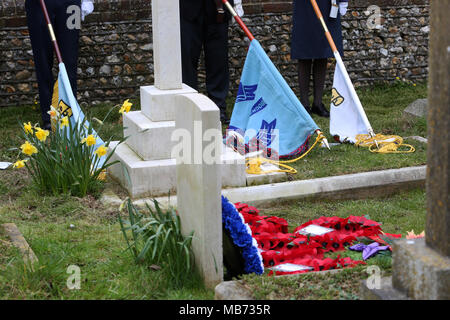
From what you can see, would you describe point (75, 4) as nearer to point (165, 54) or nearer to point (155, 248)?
point (165, 54)

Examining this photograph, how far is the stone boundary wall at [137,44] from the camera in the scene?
773 centimetres

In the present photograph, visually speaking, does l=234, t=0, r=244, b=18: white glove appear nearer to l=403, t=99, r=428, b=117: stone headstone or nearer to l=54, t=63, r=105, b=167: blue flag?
l=403, t=99, r=428, b=117: stone headstone

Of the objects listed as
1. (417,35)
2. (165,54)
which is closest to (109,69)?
(165,54)

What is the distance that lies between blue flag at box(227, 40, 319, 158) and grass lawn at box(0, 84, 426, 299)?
0.23 meters

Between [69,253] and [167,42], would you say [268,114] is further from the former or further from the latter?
[69,253]

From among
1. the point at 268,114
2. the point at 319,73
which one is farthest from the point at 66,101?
the point at 319,73

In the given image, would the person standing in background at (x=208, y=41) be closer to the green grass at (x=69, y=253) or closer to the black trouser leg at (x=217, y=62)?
the black trouser leg at (x=217, y=62)

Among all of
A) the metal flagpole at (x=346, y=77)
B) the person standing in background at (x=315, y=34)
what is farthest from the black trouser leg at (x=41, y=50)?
the metal flagpole at (x=346, y=77)

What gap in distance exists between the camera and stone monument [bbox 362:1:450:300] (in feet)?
7.93

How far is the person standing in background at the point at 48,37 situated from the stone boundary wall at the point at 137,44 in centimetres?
106

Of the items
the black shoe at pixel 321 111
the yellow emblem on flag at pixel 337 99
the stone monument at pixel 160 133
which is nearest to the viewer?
the stone monument at pixel 160 133

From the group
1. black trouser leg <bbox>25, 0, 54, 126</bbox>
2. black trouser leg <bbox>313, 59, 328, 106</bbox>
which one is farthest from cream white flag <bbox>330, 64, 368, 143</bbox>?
black trouser leg <bbox>25, 0, 54, 126</bbox>

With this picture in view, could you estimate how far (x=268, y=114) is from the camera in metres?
5.67
